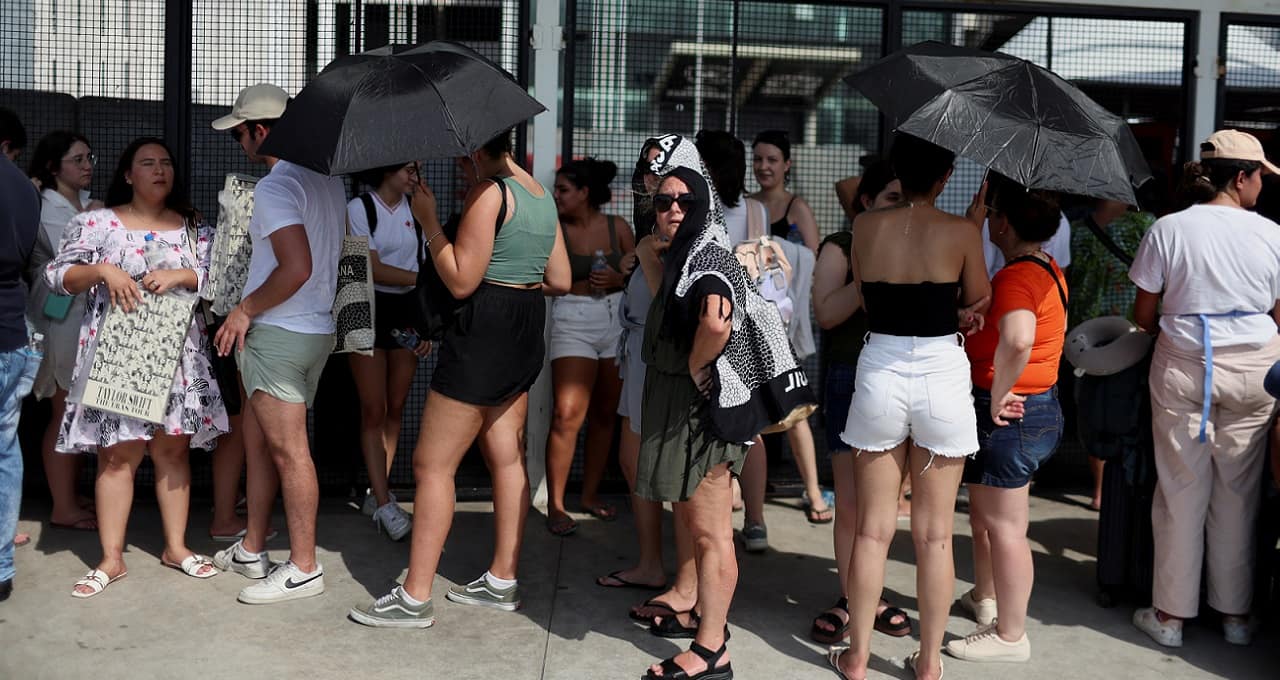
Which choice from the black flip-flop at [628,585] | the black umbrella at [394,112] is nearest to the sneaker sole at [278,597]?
the black flip-flop at [628,585]

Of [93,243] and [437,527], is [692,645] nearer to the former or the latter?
[437,527]

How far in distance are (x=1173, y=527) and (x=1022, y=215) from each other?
4.35 ft

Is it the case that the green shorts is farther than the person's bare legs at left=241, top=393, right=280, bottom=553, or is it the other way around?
the person's bare legs at left=241, top=393, right=280, bottom=553

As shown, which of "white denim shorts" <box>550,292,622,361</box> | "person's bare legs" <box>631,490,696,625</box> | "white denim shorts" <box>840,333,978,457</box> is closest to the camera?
"white denim shorts" <box>840,333,978,457</box>

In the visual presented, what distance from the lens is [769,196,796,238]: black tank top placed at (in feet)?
18.8

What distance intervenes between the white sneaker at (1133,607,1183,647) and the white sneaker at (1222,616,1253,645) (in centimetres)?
17

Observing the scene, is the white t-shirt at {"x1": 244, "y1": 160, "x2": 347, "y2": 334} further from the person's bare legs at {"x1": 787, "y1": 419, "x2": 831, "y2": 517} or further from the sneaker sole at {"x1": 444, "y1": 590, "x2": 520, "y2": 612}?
the person's bare legs at {"x1": 787, "y1": 419, "x2": 831, "y2": 517}

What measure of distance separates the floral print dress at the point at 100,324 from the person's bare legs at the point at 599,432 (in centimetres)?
171

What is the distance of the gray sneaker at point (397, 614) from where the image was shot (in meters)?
4.31

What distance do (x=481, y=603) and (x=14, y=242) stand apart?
82.0 inches

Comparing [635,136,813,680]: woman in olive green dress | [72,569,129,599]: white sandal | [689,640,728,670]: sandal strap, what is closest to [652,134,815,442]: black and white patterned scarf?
[635,136,813,680]: woman in olive green dress

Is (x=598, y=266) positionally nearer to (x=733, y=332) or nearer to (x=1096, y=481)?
(x=733, y=332)

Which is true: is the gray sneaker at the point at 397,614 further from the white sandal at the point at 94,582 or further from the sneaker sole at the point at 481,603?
the white sandal at the point at 94,582

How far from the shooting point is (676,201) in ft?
12.2
